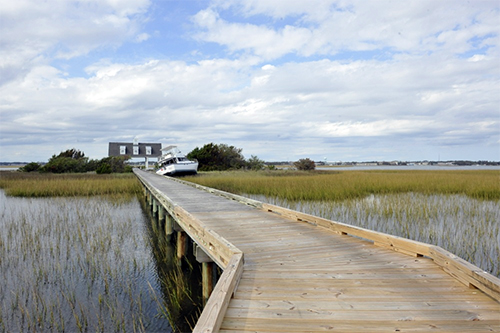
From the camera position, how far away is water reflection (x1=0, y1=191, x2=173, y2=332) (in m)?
4.89

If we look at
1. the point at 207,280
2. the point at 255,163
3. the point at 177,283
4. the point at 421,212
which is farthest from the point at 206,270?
the point at 255,163

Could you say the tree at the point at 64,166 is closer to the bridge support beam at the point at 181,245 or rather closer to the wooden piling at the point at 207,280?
the bridge support beam at the point at 181,245

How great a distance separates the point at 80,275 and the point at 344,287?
551 centimetres

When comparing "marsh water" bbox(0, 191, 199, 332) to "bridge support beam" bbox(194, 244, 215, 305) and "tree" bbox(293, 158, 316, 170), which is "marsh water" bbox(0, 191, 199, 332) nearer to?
"bridge support beam" bbox(194, 244, 215, 305)

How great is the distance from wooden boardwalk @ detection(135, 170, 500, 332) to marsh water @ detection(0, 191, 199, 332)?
1.56 m

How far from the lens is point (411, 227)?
9477 mm

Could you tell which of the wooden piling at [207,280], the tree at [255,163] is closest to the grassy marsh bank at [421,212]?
the wooden piling at [207,280]

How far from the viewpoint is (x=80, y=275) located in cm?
661

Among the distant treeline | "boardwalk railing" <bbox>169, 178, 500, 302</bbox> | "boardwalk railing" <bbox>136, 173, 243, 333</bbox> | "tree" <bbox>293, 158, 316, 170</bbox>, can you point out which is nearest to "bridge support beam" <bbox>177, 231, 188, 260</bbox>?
"boardwalk railing" <bbox>136, 173, 243, 333</bbox>

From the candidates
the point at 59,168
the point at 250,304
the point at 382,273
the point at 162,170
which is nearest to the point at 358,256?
the point at 382,273

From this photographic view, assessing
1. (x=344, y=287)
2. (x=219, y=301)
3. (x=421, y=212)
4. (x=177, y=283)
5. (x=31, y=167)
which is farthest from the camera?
(x=31, y=167)

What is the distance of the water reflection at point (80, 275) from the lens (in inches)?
193

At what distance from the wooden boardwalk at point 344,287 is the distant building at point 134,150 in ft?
179

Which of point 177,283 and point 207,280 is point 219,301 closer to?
point 207,280
